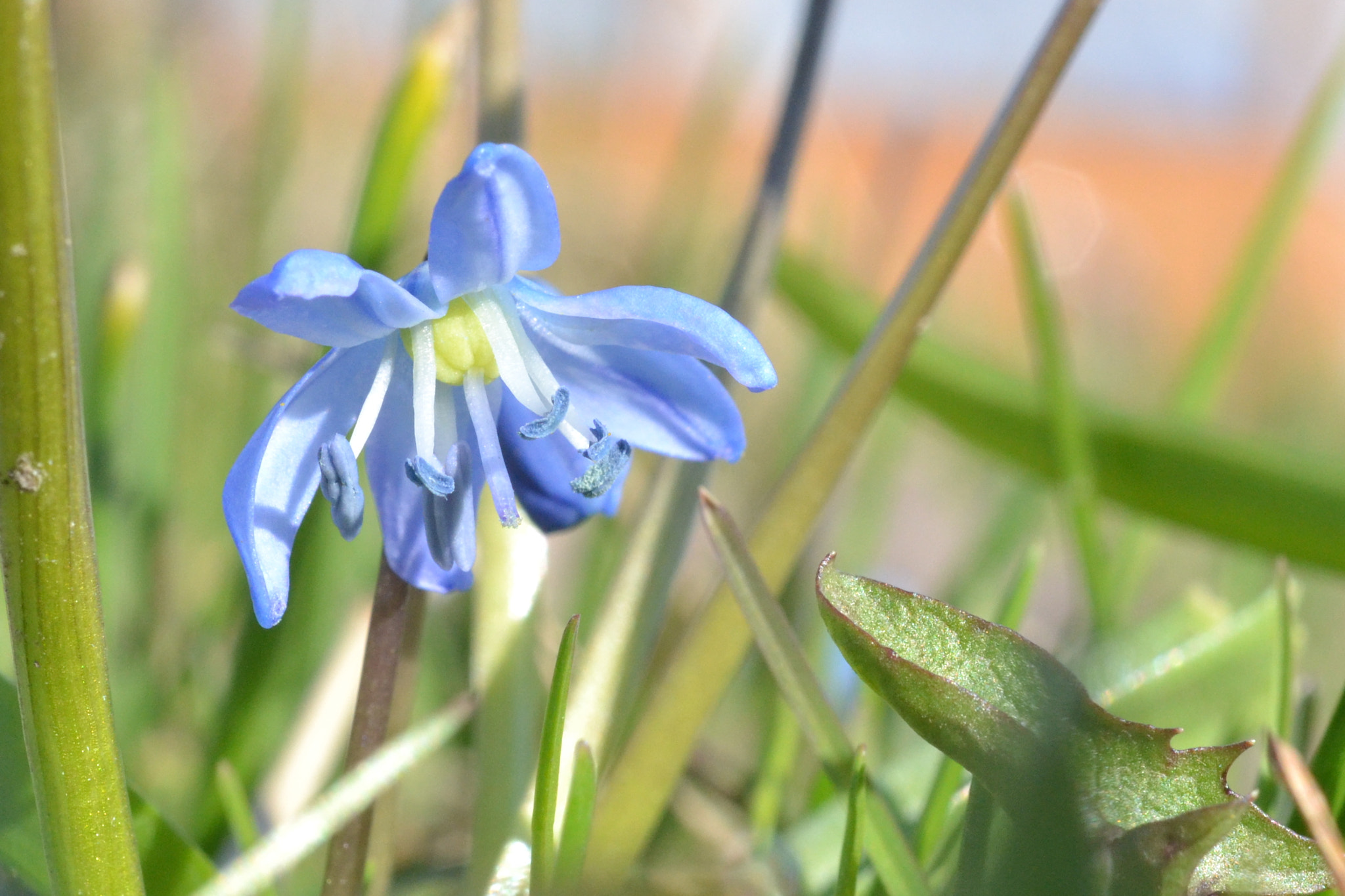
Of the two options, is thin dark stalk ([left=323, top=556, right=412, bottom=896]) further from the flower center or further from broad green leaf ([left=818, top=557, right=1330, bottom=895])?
broad green leaf ([left=818, top=557, right=1330, bottom=895])

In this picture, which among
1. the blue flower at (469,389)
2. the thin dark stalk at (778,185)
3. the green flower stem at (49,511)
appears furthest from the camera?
the thin dark stalk at (778,185)

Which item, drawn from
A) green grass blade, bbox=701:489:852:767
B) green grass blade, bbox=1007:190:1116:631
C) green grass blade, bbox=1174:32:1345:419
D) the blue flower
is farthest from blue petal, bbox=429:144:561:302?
green grass blade, bbox=1174:32:1345:419

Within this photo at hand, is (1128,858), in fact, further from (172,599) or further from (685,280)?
(685,280)

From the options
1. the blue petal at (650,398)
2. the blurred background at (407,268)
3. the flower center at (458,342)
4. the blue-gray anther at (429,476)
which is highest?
the flower center at (458,342)

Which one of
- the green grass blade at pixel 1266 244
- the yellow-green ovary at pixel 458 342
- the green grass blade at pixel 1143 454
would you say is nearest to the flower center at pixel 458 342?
the yellow-green ovary at pixel 458 342

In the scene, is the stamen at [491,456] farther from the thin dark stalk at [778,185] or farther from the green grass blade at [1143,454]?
the green grass blade at [1143,454]

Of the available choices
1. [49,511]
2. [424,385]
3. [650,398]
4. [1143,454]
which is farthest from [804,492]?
[1143,454]
